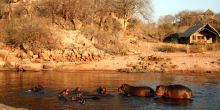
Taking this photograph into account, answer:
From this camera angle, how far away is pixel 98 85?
95.8ft

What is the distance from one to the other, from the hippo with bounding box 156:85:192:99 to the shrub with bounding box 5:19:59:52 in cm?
2453

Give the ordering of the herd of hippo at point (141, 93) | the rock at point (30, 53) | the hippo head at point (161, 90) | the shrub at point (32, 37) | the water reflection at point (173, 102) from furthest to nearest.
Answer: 1. the shrub at point (32, 37)
2. the rock at point (30, 53)
3. the hippo head at point (161, 90)
4. the herd of hippo at point (141, 93)
5. the water reflection at point (173, 102)

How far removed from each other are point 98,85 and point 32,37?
18.8 meters

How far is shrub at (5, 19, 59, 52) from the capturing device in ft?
149

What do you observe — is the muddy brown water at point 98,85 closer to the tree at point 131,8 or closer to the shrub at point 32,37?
the shrub at point 32,37

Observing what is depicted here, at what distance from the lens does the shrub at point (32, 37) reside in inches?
1794

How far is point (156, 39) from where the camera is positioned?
207 feet

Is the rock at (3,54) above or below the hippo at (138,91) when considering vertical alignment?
above

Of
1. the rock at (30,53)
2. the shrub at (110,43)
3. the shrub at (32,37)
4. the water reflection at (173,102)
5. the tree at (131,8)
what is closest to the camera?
the water reflection at (173,102)

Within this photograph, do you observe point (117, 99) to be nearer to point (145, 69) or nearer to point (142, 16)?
point (145, 69)

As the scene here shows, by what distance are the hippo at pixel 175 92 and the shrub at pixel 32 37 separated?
24528 mm

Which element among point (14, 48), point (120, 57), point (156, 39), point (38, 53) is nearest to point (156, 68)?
point (120, 57)

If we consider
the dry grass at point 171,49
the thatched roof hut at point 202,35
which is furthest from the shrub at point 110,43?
the thatched roof hut at point 202,35

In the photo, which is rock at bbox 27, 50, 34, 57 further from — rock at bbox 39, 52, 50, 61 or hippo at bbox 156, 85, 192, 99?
hippo at bbox 156, 85, 192, 99
